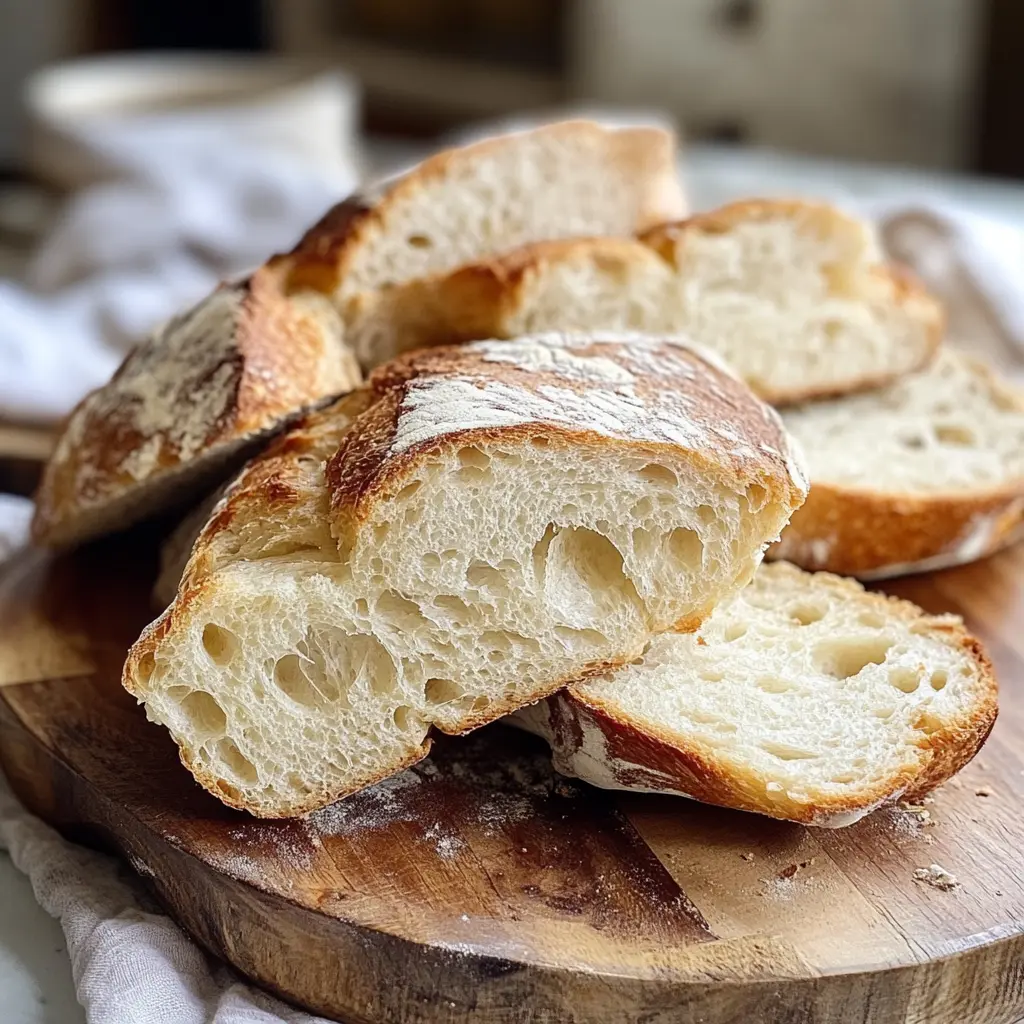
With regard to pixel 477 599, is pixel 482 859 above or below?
below

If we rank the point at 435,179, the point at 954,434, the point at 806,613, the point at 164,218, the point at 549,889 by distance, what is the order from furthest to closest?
the point at 164,218, the point at 954,434, the point at 435,179, the point at 806,613, the point at 549,889

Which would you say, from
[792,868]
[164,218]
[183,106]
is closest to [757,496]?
[792,868]

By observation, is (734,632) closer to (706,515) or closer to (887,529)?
(706,515)

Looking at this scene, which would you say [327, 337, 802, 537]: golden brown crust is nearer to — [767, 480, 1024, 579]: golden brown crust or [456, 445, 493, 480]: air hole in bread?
[456, 445, 493, 480]: air hole in bread

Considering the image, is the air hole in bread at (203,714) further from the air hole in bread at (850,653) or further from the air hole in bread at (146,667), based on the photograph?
the air hole in bread at (850,653)

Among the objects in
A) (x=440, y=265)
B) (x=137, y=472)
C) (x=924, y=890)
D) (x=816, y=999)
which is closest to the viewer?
Answer: (x=816, y=999)

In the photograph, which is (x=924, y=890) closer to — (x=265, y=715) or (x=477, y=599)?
(x=477, y=599)

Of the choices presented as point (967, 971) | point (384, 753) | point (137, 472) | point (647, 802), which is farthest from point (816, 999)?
point (137, 472)
